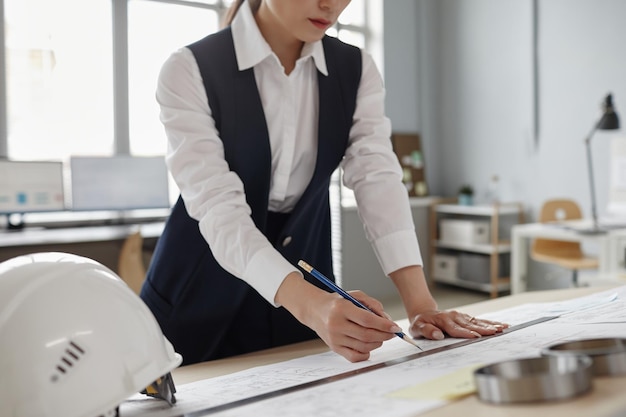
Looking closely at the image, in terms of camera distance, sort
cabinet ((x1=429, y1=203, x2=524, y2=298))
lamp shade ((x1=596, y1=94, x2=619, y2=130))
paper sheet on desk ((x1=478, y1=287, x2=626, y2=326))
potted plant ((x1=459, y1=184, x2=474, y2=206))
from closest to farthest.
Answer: paper sheet on desk ((x1=478, y1=287, x2=626, y2=326)), lamp shade ((x1=596, y1=94, x2=619, y2=130)), cabinet ((x1=429, y1=203, x2=524, y2=298)), potted plant ((x1=459, y1=184, x2=474, y2=206))

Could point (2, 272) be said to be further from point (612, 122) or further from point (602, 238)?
point (612, 122)

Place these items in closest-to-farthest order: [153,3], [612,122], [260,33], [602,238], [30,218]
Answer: [260,33], [602,238], [612,122], [30,218], [153,3]

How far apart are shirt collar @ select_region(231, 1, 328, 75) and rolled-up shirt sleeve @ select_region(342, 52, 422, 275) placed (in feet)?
0.39

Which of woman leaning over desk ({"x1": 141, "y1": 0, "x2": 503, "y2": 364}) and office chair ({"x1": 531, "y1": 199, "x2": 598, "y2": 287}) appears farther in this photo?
office chair ({"x1": 531, "y1": 199, "x2": 598, "y2": 287})

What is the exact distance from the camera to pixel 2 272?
741 millimetres

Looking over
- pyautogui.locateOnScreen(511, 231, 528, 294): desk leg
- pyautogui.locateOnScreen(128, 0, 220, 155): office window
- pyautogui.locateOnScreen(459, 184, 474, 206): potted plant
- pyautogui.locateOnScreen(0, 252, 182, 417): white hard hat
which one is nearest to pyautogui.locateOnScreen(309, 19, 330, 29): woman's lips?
pyautogui.locateOnScreen(0, 252, 182, 417): white hard hat

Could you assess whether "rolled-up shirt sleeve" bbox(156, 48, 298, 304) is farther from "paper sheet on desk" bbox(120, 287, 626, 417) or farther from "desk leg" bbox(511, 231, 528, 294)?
"desk leg" bbox(511, 231, 528, 294)

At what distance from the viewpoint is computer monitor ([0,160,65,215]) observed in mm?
4004

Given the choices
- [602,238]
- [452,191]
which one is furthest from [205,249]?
[452,191]

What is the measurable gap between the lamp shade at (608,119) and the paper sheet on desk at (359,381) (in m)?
3.18

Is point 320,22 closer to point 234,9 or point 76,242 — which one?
point 234,9

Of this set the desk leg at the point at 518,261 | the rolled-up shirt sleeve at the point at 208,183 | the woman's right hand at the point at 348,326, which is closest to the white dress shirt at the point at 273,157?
the rolled-up shirt sleeve at the point at 208,183

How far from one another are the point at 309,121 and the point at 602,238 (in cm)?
275

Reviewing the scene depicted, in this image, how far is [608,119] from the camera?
3.95 metres
